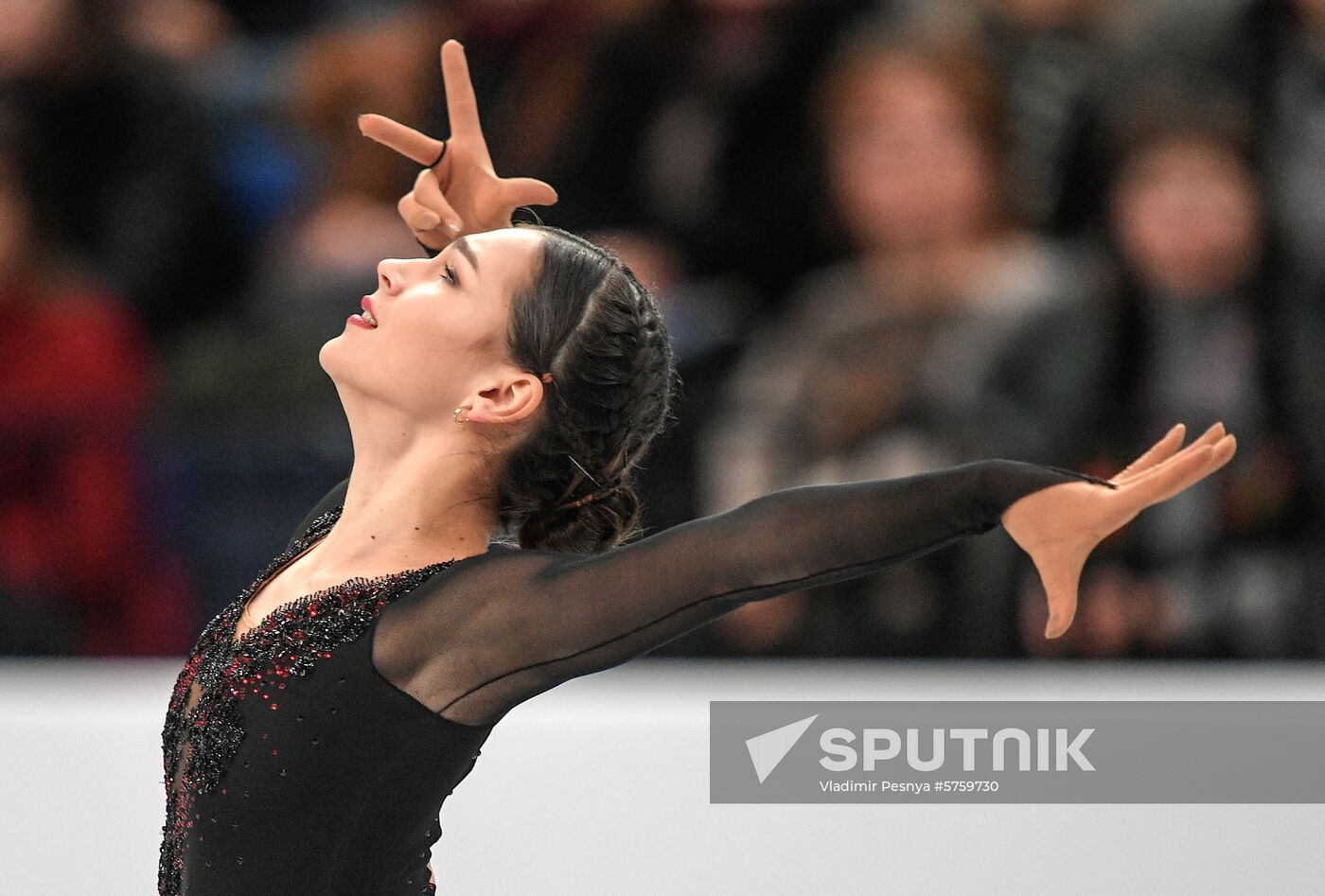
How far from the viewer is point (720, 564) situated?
1378 millimetres

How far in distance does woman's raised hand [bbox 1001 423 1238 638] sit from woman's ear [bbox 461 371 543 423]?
20.2 inches

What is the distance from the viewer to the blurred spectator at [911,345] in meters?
3.03

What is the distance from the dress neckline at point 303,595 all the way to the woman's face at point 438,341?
0.54 feet

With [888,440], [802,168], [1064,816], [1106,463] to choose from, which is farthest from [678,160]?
[1064,816]

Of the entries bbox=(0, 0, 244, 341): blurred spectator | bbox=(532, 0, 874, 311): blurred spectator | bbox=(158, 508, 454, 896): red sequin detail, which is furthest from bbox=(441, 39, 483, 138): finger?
bbox=(0, 0, 244, 341): blurred spectator

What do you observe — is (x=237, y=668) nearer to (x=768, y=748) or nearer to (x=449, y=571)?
(x=449, y=571)

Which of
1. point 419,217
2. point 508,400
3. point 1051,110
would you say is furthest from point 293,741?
point 1051,110

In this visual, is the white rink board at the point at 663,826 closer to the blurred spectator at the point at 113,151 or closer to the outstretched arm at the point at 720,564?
the outstretched arm at the point at 720,564

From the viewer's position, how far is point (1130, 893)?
93.5 inches

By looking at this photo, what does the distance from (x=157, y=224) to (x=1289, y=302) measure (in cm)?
232

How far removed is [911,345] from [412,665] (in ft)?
5.94

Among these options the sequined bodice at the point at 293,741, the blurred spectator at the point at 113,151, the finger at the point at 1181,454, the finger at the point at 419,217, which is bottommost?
the sequined bodice at the point at 293,741

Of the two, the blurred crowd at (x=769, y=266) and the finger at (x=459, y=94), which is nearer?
the finger at (x=459, y=94)

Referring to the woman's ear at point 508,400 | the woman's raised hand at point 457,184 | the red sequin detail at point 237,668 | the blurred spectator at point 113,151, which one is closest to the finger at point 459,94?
the woman's raised hand at point 457,184
